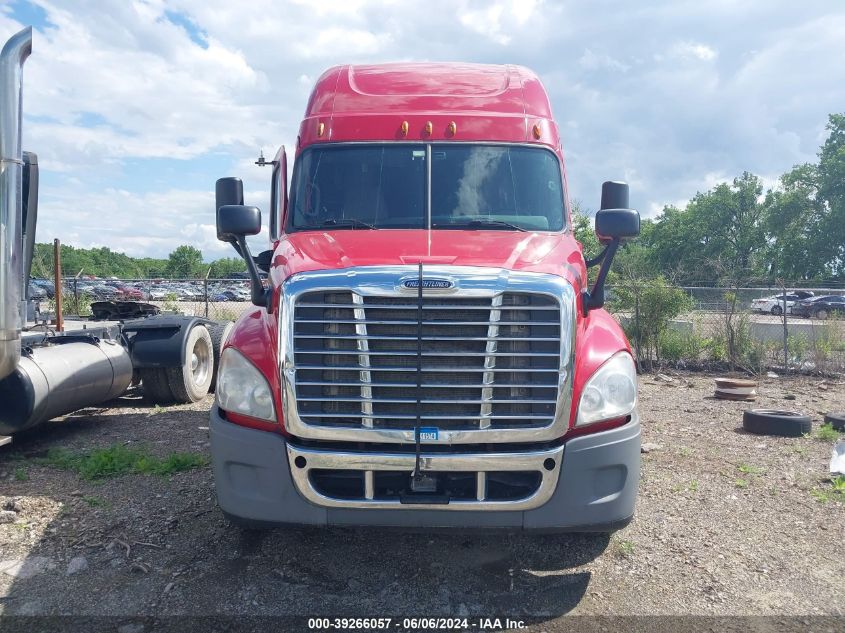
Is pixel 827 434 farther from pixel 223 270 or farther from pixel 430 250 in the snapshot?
pixel 223 270

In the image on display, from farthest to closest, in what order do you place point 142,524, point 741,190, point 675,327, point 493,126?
point 741,190 < point 675,327 < point 493,126 < point 142,524

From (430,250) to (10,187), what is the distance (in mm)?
3137

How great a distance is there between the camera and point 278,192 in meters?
6.68

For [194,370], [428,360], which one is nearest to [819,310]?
[194,370]

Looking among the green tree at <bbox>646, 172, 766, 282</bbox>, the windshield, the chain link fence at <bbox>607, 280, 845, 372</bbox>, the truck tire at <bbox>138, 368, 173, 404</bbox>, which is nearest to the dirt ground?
the windshield

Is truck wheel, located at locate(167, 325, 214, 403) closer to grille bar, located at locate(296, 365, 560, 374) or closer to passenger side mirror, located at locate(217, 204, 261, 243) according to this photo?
passenger side mirror, located at locate(217, 204, 261, 243)

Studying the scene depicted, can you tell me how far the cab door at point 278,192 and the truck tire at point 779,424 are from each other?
5.72 meters

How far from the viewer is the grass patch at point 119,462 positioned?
598cm

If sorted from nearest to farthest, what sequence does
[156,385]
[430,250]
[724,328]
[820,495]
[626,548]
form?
[430,250] → [626,548] → [820,495] → [156,385] → [724,328]

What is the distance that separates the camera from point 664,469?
6422 mm

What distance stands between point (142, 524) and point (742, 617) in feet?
12.6

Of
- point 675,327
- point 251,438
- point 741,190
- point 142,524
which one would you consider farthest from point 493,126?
point 741,190

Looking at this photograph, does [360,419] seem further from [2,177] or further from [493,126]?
[2,177]

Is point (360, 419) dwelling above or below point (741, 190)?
below
